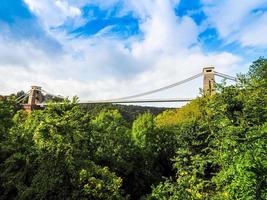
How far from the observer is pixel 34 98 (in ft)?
216

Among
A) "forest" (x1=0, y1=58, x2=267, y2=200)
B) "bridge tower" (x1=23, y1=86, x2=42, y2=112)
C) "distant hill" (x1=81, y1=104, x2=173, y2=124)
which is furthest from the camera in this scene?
"distant hill" (x1=81, y1=104, x2=173, y2=124)

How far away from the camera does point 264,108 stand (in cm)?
1147

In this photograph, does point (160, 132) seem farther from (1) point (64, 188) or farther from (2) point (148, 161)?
(1) point (64, 188)

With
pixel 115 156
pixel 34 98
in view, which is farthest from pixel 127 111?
pixel 115 156

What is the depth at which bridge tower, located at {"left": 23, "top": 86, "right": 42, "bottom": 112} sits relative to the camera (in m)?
61.9

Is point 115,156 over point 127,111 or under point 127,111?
under

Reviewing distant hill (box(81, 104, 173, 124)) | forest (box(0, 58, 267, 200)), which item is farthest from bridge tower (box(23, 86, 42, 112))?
forest (box(0, 58, 267, 200))

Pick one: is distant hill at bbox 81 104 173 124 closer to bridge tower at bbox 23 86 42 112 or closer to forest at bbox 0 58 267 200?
bridge tower at bbox 23 86 42 112

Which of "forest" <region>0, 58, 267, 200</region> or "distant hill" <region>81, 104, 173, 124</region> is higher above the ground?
"distant hill" <region>81, 104, 173, 124</region>

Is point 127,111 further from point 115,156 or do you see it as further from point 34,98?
point 115,156

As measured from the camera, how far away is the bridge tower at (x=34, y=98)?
61.9m

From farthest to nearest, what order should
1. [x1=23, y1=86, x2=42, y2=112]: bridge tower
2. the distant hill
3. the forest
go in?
the distant hill, [x1=23, y1=86, x2=42, y2=112]: bridge tower, the forest

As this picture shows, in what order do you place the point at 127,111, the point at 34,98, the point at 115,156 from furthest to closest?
the point at 127,111
the point at 34,98
the point at 115,156

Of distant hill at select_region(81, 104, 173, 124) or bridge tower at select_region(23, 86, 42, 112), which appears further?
distant hill at select_region(81, 104, 173, 124)
